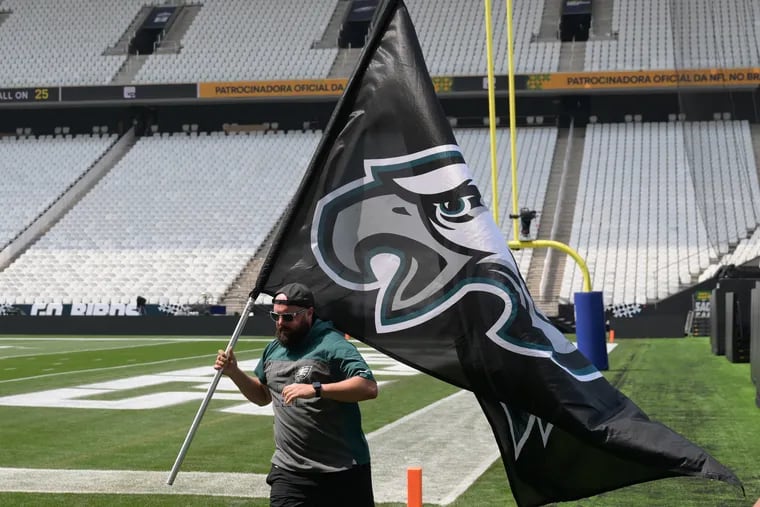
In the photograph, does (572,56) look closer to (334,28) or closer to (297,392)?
(334,28)

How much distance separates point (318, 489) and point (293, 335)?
0.63m

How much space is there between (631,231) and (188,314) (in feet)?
49.7

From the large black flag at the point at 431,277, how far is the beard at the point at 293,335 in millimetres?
387

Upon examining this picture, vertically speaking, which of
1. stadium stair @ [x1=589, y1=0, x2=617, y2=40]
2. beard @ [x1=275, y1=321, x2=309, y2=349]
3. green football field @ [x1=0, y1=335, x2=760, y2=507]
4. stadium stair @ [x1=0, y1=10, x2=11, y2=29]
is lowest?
stadium stair @ [x1=589, y1=0, x2=617, y2=40]

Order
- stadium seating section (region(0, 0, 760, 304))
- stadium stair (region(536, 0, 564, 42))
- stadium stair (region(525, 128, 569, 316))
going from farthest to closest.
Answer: stadium stair (region(536, 0, 564, 42)) → stadium seating section (region(0, 0, 760, 304)) → stadium stair (region(525, 128, 569, 316))

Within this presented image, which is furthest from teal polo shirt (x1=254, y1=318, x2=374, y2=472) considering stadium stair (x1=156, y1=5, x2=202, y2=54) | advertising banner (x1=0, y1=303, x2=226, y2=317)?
stadium stair (x1=156, y1=5, x2=202, y2=54)

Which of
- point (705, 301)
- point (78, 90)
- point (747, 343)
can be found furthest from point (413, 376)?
point (78, 90)

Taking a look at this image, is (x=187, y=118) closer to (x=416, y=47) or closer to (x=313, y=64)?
(x=313, y=64)

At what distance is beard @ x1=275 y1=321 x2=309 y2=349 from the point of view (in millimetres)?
4699

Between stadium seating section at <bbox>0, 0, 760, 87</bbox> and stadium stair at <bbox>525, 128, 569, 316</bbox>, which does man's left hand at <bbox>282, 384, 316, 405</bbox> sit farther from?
stadium seating section at <bbox>0, 0, 760, 87</bbox>

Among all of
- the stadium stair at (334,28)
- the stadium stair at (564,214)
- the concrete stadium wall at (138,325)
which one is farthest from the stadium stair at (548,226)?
the stadium stair at (334,28)

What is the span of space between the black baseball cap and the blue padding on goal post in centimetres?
1414

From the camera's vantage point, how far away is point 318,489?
4691mm

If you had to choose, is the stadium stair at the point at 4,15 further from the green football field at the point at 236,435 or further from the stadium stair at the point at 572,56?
the green football field at the point at 236,435
